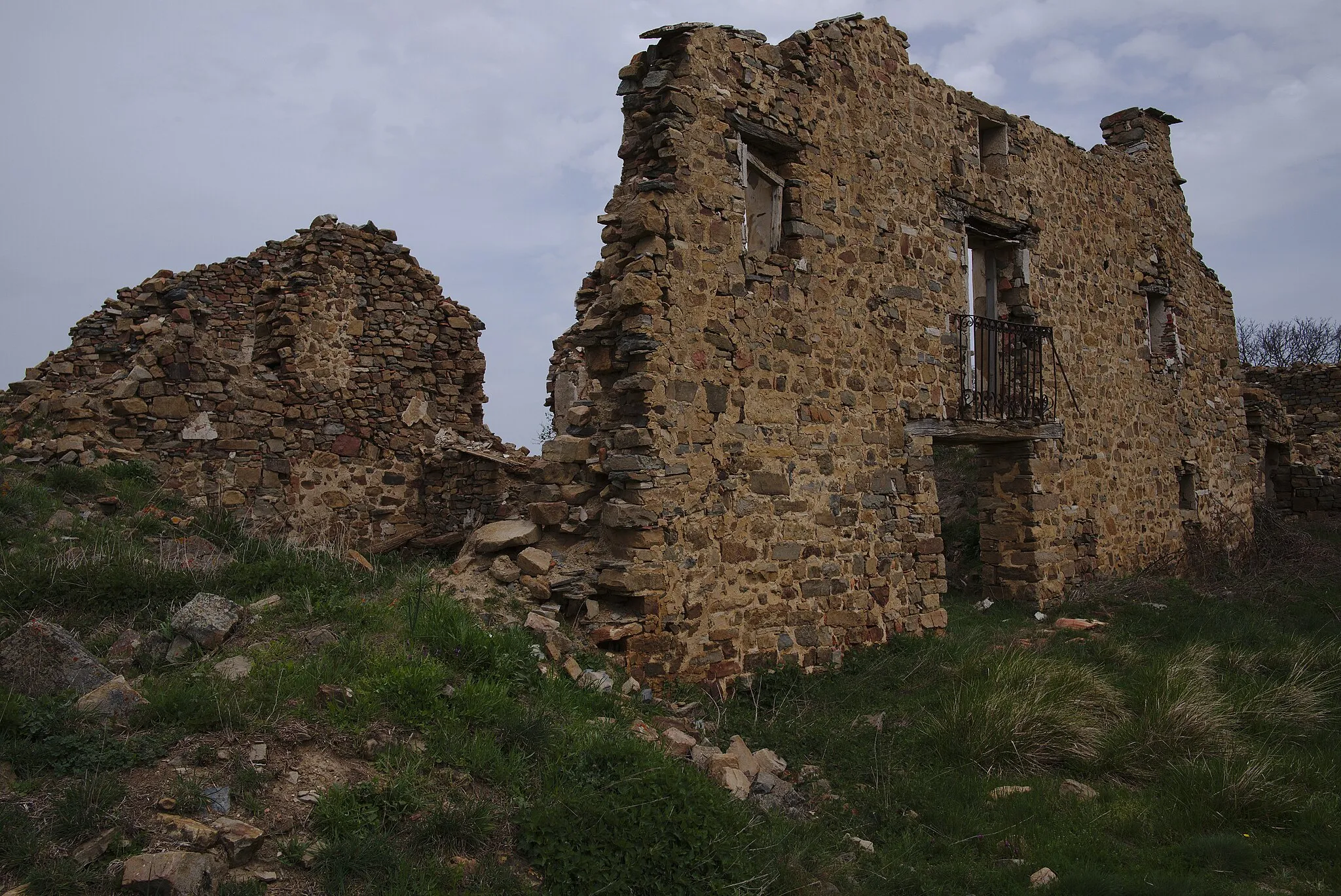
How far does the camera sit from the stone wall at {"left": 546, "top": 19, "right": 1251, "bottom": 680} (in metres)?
6.83

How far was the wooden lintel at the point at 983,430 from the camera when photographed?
9125 mm

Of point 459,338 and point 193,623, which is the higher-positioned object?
point 459,338

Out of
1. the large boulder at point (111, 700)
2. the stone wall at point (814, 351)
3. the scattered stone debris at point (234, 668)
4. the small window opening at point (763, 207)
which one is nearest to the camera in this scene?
the large boulder at point (111, 700)

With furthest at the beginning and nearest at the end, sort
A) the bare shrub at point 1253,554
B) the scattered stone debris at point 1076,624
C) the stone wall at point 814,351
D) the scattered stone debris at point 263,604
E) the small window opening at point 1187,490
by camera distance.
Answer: the small window opening at point 1187,490
the bare shrub at point 1253,554
the scattered stone debris at point 1076,624
the stone wall at point 814,351
the scattered stone debris at point 263,604

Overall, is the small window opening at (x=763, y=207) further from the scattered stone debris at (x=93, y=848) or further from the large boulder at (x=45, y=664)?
the scattered stone debris at (x=93, y=848)

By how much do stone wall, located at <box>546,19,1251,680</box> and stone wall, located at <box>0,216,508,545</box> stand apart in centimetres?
173

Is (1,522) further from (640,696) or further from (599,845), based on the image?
(599,845)

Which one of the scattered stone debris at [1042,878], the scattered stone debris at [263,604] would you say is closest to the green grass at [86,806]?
the scattered stone debris at [263,604]

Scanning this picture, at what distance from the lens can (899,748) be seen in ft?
19.9

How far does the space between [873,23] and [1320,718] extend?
7.09 m

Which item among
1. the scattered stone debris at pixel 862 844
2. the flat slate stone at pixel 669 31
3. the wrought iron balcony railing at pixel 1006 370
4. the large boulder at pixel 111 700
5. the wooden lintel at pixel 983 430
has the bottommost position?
the scattered stone debris at pixel 862 844

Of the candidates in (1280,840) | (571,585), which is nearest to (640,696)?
(571,585)

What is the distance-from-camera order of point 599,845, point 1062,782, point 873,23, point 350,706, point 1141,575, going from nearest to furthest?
1. point 599,845
2. point 350,706
3. point 1062,782
4. point 873,23
5. point 1141,575

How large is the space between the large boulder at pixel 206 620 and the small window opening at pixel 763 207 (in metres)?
4.92
